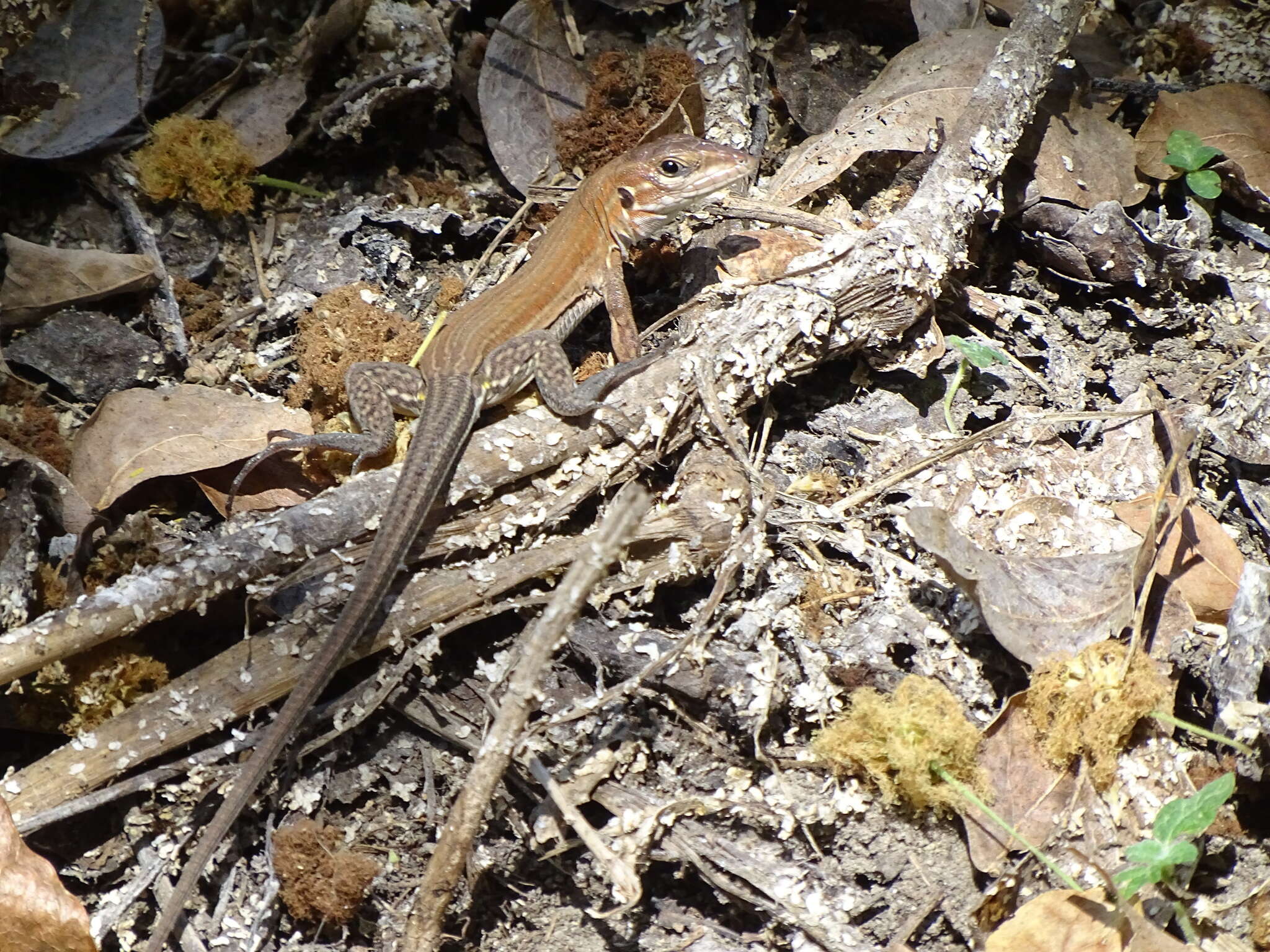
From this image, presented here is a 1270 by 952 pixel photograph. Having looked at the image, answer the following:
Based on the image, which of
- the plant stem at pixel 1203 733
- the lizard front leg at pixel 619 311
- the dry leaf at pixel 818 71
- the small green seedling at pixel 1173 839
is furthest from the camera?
the dry leaf at pixel 818 71

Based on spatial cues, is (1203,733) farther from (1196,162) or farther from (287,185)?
(287,185)

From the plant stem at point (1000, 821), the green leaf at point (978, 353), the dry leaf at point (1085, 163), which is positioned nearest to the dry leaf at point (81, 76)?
the green leaf at point (978, 353)

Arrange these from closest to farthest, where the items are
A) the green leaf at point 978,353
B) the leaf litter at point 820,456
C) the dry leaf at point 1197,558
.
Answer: the leaf litter at point 820,456 < the dry leaf at point 1197,558 < the green leaf at point 978,353

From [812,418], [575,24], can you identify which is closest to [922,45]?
[575,24]

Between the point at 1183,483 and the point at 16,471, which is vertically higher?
the point at 16,471

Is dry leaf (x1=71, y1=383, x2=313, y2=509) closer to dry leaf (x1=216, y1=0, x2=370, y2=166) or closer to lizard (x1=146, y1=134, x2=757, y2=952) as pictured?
lizard (x1=146, y1=134, x2=757, y2=952)

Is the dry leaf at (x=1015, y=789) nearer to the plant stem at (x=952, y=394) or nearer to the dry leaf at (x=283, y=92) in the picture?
the plant stem at (x=952, y=394)

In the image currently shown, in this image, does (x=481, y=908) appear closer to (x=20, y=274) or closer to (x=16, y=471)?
(x=16, y=471)
